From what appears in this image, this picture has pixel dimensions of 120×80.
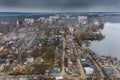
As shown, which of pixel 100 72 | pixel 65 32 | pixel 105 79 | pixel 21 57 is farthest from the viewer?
pixel 65 32

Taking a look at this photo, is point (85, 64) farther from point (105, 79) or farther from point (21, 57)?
point (21, 57)

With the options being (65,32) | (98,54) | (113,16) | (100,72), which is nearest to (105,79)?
(100,72)

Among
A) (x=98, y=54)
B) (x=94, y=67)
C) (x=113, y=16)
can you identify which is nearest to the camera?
(x=94, y=67)

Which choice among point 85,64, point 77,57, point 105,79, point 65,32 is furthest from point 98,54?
point 65,32

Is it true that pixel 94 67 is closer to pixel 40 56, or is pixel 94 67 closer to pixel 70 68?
pixel 70 68

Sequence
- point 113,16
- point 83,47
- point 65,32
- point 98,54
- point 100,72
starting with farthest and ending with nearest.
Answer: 1. point 113,16
2. point 65,32
3. point 83,47
4. point 98,54
5. point 100,72

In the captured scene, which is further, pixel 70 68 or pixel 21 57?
pixel 21 57

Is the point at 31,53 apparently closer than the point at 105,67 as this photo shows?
No

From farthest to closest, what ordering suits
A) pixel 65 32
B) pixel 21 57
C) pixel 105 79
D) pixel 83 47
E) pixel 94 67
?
pixel 65 32 → pixel 83 47 → pixel 21 57 → pixel 94 67 → pixel 105 79
